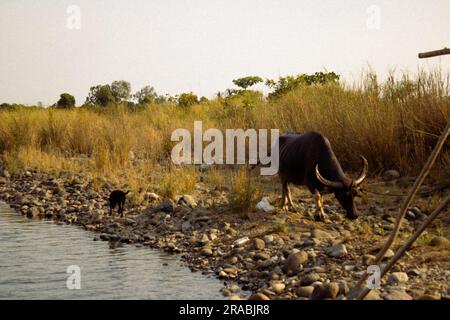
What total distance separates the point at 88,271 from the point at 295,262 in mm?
2426

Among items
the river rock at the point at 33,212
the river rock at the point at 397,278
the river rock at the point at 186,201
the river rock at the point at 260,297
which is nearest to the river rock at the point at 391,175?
the river rock at the point at 186,201

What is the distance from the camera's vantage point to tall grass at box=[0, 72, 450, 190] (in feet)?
35.2

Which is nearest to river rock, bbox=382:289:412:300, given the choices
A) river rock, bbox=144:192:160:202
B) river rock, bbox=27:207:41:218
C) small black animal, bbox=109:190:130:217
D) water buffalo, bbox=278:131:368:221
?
water buffalo, bbox=278:131:368:221

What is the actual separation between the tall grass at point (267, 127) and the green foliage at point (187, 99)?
3.27 metres

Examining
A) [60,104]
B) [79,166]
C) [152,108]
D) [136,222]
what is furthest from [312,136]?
[60,104]

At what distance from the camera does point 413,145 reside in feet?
35.8

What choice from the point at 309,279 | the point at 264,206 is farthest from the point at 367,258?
the point at 264,206

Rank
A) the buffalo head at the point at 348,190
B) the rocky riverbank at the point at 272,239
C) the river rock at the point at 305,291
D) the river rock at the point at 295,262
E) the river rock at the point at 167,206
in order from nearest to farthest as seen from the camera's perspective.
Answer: the river rock at the point at 305,291 < the rocky riverbank at the point at 272,239 < the river rock at the point at 295,262 < the buffalo head at the point at 348,190 < the river rock at the point at 167,206

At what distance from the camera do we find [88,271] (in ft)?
21.8

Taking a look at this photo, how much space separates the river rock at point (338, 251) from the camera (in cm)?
635

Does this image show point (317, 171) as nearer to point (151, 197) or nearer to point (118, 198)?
point (118, 198)

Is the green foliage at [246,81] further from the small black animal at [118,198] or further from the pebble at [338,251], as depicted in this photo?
the pebble at [338,251]

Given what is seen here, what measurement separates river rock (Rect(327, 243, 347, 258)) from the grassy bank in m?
3.47

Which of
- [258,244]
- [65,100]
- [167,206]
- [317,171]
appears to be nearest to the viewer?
[258,244]
